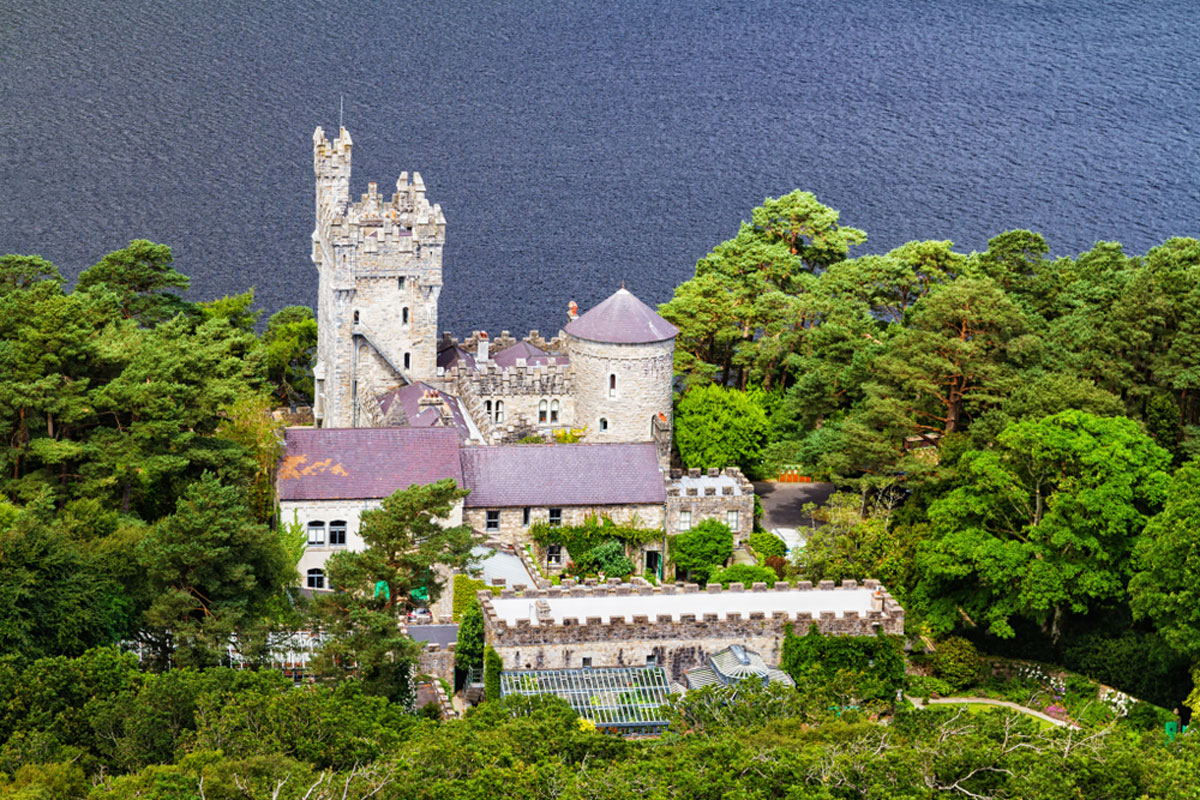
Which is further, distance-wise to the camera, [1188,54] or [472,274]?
[1188,54]

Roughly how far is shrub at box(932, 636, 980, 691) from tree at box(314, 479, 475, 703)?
748 inches

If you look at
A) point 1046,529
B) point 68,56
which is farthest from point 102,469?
point 68,56

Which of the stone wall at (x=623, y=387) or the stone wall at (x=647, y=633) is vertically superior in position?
the stone wall at (x=623, y=387)

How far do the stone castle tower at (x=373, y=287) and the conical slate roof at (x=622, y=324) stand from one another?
7.11m

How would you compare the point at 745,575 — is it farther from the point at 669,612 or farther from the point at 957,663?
the point at 957,663

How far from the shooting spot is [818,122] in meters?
160

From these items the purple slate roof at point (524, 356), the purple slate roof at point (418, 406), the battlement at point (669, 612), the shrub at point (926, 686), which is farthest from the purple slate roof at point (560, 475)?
the shrub at point (926, 686)

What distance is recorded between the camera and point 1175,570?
73562mm

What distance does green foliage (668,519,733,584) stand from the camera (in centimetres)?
8588

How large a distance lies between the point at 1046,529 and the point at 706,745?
25253mm

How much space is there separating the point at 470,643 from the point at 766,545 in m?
17.5

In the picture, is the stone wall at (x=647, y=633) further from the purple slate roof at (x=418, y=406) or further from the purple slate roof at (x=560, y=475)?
the purple slate roof at (x=418, y=406)

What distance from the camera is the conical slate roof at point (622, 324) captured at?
307ft

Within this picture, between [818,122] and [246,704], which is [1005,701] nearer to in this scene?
[246,704]
